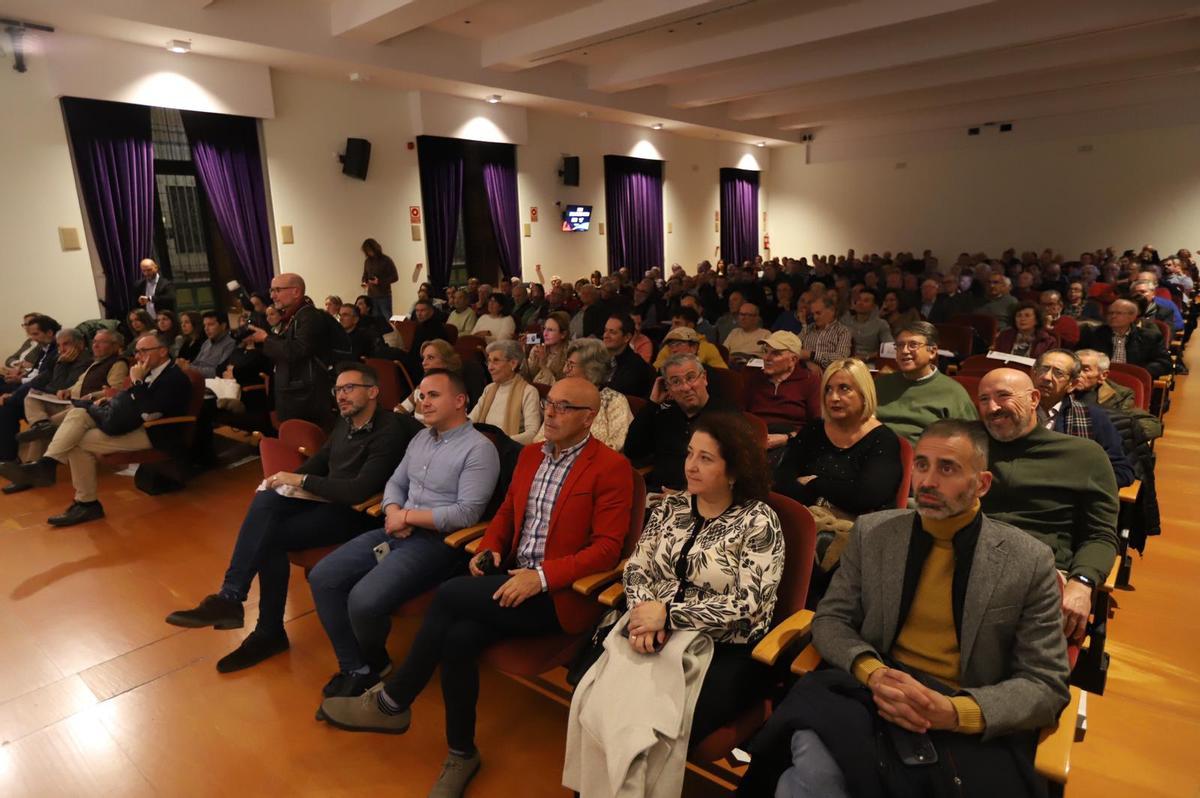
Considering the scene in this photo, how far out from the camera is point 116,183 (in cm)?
692

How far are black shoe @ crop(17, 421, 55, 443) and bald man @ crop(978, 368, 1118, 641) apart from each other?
18.9ft

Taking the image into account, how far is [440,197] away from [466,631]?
8.58m

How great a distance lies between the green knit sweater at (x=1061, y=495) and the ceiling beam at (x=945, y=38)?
7121mm

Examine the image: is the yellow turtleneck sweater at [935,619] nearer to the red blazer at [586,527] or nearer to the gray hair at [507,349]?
the red blazer at [586,527]

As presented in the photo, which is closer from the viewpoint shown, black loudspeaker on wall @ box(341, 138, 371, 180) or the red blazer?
the red blazer

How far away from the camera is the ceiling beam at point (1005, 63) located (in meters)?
8.52

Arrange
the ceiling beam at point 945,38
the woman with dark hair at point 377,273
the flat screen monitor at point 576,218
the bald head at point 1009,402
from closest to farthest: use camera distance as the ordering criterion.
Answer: the bald head at point 1009,402
the ceiling beam at point 945,38
the woman with dark hair at point 377,273
the flat screen monitor at point 576,218

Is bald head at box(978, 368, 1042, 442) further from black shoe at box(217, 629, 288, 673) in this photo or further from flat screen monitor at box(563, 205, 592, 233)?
flat screen monitor at box(563, 205, 592, 233)

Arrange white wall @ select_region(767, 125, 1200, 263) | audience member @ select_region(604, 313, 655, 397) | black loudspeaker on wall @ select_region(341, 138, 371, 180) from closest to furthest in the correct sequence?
audience member @ select_region(604, 313, 655, 397) < black loudspeaker on wall @ select_region(341, 138, 371, 180) < white wall @ select_region(767, 125, 1200, 263)

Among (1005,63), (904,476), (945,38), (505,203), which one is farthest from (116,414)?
(1005,63)

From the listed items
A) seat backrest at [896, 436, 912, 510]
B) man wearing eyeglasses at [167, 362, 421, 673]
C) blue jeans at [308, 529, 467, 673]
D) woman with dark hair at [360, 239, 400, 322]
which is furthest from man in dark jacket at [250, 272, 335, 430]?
woman with dark hair at [360, 239, 400, 322]

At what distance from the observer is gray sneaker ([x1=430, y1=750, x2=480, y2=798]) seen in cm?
203

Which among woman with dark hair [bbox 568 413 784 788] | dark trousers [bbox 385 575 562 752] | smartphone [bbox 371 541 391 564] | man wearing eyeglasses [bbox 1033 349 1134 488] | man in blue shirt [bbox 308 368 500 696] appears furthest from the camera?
man wearing eyeglasses [bbox 1033 349 1134 488]

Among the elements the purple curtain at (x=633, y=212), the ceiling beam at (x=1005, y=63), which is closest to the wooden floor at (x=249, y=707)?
the ceiling beam at (x=1005, y=63)
